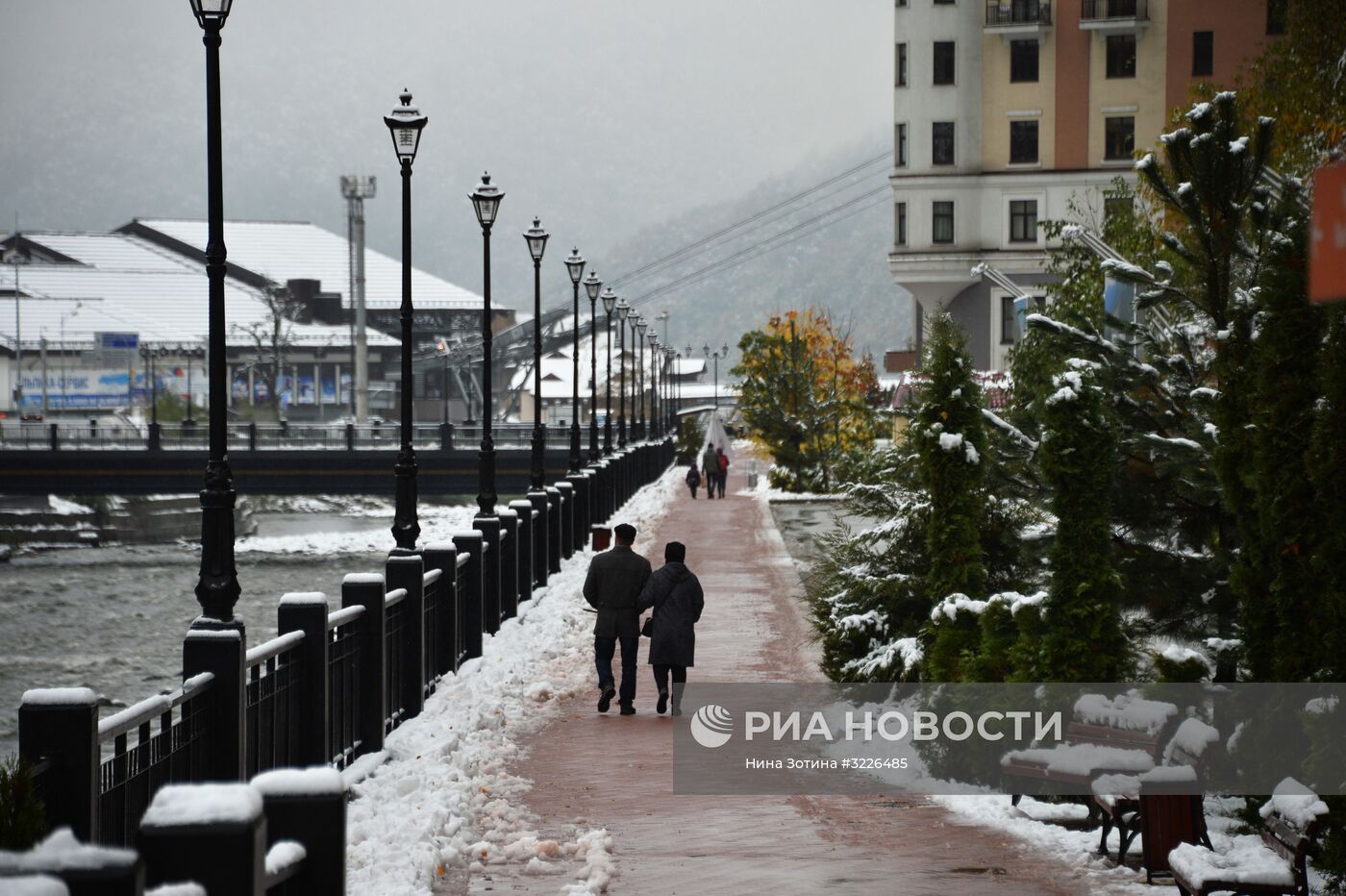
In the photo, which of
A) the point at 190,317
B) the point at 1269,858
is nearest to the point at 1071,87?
the point at 1269,858

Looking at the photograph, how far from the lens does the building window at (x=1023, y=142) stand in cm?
6619

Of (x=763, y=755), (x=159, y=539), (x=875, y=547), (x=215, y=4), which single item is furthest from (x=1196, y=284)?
(x=159, y=539)

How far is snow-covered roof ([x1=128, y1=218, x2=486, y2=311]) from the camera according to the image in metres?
144

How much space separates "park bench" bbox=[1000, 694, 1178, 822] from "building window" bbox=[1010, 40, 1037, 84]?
58600mm

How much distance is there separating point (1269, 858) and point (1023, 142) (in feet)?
199

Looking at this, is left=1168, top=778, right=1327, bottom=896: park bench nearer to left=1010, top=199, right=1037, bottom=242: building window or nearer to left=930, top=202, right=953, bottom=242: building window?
left=930, top=202, right=953, bottom=242: building window

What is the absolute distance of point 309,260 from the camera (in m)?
150

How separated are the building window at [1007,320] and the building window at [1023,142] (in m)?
5.48

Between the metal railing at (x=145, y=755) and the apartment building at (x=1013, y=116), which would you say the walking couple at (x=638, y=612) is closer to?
the metal railing at (x=145, y=755)

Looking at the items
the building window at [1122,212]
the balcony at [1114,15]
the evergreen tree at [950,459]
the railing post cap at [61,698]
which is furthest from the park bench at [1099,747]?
the balcony at [1114,15]

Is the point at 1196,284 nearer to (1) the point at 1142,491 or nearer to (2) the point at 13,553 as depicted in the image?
(1) the point at 1142,491

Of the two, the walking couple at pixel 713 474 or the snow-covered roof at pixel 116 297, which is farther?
the snow-covered roof at pixel 116 297

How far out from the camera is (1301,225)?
965 centimetres

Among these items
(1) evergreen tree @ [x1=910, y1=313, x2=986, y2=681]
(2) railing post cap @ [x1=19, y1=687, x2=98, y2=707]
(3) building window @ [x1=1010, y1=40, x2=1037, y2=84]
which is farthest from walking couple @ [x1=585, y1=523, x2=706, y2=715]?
(3) building window @ [x1=1010, y1=40, x2=1037, y2=84]
